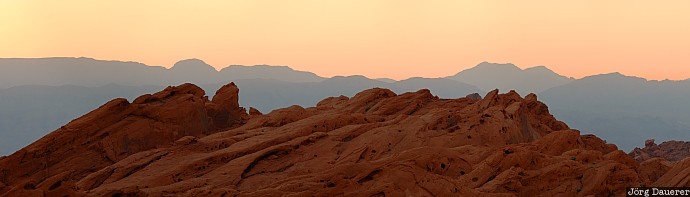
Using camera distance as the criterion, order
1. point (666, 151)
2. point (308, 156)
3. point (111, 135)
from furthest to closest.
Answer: point (666, 151) → point (111, 135) → point (308, 156)

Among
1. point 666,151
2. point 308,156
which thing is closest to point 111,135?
point 308,156

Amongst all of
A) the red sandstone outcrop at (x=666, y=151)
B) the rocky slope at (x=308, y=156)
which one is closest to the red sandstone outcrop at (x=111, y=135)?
the rocky slope at (x=308, y=156)

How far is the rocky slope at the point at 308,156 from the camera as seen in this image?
103 feet

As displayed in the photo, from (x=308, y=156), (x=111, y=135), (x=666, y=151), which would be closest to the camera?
(x=308, y=156)

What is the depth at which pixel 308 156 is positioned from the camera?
40.1 meters

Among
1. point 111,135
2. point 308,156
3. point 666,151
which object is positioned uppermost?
point 666,151

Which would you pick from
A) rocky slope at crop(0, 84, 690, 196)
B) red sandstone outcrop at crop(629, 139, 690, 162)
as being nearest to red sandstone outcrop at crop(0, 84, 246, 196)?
rocky slope at crop(0, 84, 690, 196)

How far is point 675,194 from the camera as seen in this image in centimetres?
3256

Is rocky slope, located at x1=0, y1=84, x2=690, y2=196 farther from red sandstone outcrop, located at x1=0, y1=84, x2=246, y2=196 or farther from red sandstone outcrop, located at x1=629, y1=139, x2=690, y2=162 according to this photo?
red sandstone outcrop, located at x1=629, y1=139, x2=690, y2=162

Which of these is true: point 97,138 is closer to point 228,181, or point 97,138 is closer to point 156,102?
point 156,102

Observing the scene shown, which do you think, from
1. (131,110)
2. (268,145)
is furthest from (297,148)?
(131,110)

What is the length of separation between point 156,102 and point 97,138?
684 centimetres

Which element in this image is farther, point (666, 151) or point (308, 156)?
point (666, 151)

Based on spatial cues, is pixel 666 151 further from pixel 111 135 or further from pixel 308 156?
pixel 111 135
